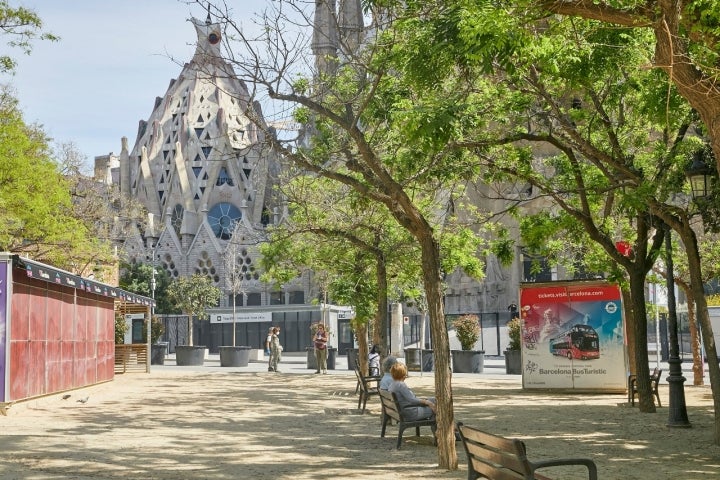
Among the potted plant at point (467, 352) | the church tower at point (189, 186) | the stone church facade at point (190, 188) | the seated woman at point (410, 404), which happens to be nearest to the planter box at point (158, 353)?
the potted plant at point (467, 352)

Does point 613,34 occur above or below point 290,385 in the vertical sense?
above

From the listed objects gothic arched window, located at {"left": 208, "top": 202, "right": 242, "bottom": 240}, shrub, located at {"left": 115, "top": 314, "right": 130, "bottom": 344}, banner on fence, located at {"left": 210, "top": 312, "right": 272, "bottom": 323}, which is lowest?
shrub, located at {"left": 115, "top": 314, "right": 130, "bottom": 344}

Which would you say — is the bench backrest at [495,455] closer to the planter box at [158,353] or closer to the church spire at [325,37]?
the church spire at [325,37]

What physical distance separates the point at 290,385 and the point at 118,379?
7375mm

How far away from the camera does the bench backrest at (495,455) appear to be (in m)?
5.95

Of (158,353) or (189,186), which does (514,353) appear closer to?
(158,353)

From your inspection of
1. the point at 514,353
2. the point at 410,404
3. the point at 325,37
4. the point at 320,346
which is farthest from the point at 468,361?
the point at 325,37

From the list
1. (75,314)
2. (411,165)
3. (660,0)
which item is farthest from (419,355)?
(660,0)

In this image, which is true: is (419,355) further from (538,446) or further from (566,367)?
(538,446)

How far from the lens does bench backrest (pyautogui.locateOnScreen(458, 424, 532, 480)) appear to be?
5953mm

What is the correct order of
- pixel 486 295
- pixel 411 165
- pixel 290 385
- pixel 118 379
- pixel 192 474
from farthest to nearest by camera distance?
pixel 486 295 < pixel 118 379 < pixel 290 385 < pixel 411 165 < pixel 192 474

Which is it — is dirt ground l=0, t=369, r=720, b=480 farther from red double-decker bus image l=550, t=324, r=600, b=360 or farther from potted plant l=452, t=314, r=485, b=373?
potted plant l=452, t=314, r=485, b=373

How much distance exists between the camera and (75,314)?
22.6 meters

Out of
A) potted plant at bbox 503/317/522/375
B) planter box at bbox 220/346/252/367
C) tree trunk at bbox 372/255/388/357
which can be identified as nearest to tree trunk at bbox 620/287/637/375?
tree trunk at bbox 372/255/388/357
